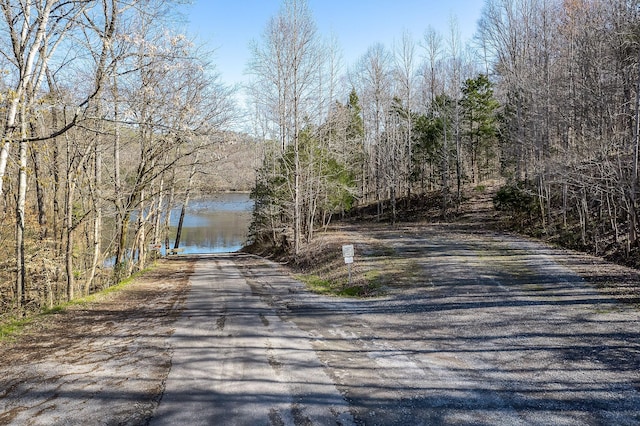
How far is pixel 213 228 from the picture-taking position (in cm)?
5141

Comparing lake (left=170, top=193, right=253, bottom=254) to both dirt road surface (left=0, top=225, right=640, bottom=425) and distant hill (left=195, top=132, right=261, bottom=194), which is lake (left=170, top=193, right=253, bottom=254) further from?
dirt road surface (left=0, top=225, right=640, bottom=425)

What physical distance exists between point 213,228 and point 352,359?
48.1m

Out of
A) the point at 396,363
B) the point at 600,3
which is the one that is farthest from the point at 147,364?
the point at 600,3

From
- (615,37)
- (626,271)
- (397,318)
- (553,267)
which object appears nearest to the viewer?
(397,318)

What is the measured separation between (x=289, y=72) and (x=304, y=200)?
5942 millimetres

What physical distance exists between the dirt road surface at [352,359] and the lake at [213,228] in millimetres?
23865

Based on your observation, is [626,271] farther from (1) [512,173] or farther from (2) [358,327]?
(1) [512,173]

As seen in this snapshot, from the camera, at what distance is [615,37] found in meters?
13.9

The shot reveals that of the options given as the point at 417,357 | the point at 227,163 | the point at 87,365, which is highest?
the point at 227,163

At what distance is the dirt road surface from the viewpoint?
395cm

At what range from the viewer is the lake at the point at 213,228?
3622 cm

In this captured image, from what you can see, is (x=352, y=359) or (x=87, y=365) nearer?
(x=87, y=365)

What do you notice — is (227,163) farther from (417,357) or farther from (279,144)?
(417,357)

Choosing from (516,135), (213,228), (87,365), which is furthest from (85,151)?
(213,228)
